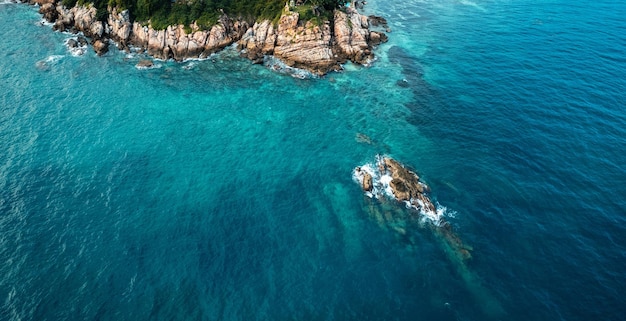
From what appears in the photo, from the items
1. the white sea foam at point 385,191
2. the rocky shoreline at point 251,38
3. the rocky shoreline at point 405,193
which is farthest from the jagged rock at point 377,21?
the rocky shoreline at point 405,193

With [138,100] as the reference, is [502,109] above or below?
above

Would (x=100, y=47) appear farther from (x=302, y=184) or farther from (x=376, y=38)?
(x=376, y=38)

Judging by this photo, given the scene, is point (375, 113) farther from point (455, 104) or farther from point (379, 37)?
point (379, 37)

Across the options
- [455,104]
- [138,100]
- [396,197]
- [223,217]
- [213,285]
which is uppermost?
[455,104]

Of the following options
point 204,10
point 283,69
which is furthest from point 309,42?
point 204,10

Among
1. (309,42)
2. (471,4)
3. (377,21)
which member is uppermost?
(471,4)

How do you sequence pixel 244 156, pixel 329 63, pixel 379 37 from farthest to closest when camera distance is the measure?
1. pixel 379 37
2. pixel 329 63
3. pixel 244 156

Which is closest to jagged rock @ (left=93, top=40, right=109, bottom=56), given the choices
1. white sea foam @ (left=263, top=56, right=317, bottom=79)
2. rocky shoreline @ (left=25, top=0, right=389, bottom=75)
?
rocky shoreline @ (left=25, top=0, right=389, bottom=75)

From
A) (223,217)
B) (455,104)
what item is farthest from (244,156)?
(455,104)
